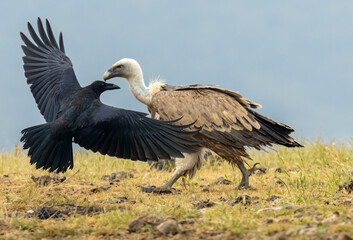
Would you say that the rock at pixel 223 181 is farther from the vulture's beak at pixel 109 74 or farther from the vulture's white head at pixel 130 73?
the vulture's beak at pixel 109 74

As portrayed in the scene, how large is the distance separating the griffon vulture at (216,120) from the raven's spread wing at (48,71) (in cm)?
111

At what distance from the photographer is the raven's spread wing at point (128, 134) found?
600 cm

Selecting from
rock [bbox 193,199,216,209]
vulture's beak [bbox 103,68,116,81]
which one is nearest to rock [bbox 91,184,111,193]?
vulture's beak [bbox 103,68,116,81]

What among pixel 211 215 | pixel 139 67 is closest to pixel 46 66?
pixel 139 67

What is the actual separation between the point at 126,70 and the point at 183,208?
3.43 meters

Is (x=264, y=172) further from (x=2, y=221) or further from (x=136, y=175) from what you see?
(x=2, y=221)

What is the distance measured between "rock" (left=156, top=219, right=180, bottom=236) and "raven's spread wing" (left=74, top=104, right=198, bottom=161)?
1855mm

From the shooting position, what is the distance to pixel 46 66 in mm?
7703

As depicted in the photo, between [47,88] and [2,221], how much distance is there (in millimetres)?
2748

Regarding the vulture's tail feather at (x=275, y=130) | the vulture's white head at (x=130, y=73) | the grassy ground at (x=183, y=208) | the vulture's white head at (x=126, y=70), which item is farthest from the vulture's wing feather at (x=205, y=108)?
the grassy ground at (x=183, y=208)

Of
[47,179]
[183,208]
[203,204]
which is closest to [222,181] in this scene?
[47,179]

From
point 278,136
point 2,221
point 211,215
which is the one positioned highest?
point 278,136

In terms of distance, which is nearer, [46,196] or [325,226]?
[325,226]

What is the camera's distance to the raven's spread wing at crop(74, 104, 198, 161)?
6000mm
